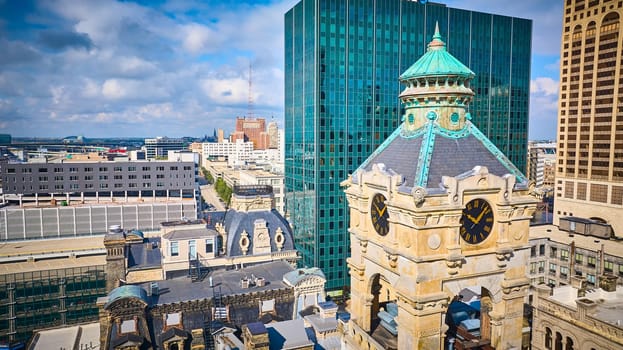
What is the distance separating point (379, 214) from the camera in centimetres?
1919

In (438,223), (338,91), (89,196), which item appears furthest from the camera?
(89,196)

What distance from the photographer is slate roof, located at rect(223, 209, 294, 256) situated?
210 feet

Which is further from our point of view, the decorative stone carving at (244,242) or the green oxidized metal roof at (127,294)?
the decorative stone carving at (244,242)

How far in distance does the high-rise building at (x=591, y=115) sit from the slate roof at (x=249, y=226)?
73148 mm

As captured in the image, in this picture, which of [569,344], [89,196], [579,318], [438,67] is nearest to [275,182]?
[89,196]

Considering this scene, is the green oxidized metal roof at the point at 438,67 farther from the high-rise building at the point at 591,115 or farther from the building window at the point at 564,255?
the high-rise building at the point at 591,115

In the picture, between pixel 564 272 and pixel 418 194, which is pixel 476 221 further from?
pixel 564 272

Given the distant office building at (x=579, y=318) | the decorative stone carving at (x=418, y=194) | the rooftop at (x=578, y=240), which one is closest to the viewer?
the decorative stone carving at (x=418, y=194)

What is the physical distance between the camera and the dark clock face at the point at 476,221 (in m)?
17.3

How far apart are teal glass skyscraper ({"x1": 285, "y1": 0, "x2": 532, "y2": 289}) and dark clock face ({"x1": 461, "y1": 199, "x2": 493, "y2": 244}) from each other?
66.8 meters

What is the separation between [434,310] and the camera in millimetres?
16500

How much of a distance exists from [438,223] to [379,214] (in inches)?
131

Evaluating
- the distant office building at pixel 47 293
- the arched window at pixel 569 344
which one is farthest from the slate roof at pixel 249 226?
the arched window at pixel 569 344

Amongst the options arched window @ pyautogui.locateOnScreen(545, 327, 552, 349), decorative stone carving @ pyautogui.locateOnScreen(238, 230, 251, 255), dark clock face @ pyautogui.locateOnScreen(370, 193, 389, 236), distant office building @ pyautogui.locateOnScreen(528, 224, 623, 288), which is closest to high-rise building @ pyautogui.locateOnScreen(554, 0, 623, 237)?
distant office building @ pyautogui.locateOnScreen(528, 224, 623, 288)
